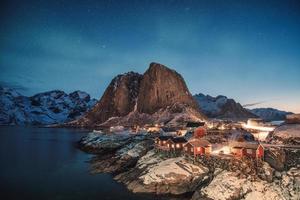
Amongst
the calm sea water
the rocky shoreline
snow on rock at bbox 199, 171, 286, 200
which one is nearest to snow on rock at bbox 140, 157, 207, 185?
the rocky shoreline

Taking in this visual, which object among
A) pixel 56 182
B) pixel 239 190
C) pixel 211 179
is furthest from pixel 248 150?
pixel 56 182

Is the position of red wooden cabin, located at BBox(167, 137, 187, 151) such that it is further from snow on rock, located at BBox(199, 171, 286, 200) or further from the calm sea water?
snow on rock, located at BBox(199, 171, 286, 200)

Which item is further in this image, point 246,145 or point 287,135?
point 287,135

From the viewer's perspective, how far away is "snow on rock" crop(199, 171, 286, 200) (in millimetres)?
31312

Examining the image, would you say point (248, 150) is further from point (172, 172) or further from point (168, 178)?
point (168, 178)

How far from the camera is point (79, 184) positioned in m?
41.2

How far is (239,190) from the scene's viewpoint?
32.8m

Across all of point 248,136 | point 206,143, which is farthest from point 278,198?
point 248,136

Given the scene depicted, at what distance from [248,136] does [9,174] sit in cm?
4691

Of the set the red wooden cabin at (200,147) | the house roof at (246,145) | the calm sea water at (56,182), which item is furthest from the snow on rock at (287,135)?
the calm sea water at (56,182)

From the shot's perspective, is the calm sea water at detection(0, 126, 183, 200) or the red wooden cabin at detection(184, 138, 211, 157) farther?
the red wooden cabin at detection(184, 138, 211, 157)

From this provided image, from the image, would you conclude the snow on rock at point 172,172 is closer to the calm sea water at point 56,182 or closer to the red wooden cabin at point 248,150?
the calm sea water at point 56,182

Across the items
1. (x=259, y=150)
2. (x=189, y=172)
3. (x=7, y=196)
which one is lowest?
(x=7, y=196)

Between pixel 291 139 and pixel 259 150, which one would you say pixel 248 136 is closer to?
pixel 291 139
